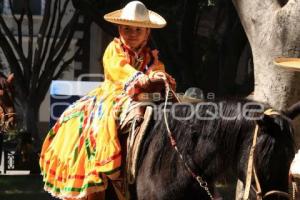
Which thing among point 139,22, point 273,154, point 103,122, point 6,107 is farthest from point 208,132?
point 6,107

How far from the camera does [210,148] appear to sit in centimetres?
434

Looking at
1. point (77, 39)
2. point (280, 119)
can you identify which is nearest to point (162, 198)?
point (280, 119)

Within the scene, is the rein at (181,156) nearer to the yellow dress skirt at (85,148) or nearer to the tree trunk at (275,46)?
the yellow dress skirt at (85,148)

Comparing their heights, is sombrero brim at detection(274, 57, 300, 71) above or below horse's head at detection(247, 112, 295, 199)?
above

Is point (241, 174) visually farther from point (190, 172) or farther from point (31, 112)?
point (31, 112)

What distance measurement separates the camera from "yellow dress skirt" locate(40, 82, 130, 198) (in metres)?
4.94

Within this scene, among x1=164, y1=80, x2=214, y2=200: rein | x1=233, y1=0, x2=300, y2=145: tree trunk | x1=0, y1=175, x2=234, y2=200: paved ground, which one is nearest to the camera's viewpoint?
x1=164, y1=80, x2=214, y2=200: rein

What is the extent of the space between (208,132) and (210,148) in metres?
0.10

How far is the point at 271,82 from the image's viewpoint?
667 centimetres

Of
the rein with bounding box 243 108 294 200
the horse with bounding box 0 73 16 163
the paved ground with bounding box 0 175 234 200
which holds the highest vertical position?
the rein with bounding box 243 108 294 200

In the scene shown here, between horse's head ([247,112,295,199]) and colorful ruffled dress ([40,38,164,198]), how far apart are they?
1297mm

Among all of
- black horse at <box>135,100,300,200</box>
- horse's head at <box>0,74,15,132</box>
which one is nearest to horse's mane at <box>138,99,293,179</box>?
black horse at <box>135,100,300,200</box>

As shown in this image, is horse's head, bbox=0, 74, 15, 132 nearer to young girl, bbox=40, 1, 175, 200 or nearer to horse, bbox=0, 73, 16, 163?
horse, bbox=0, 73, 16, 163

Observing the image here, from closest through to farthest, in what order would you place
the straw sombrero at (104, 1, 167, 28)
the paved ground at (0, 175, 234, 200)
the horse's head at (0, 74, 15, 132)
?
the straw sombrero at (104, 1, 167, 28)
the horse's head at (0, 74, 15, 132)
the paved ground at (0, 175, 234, 200)
